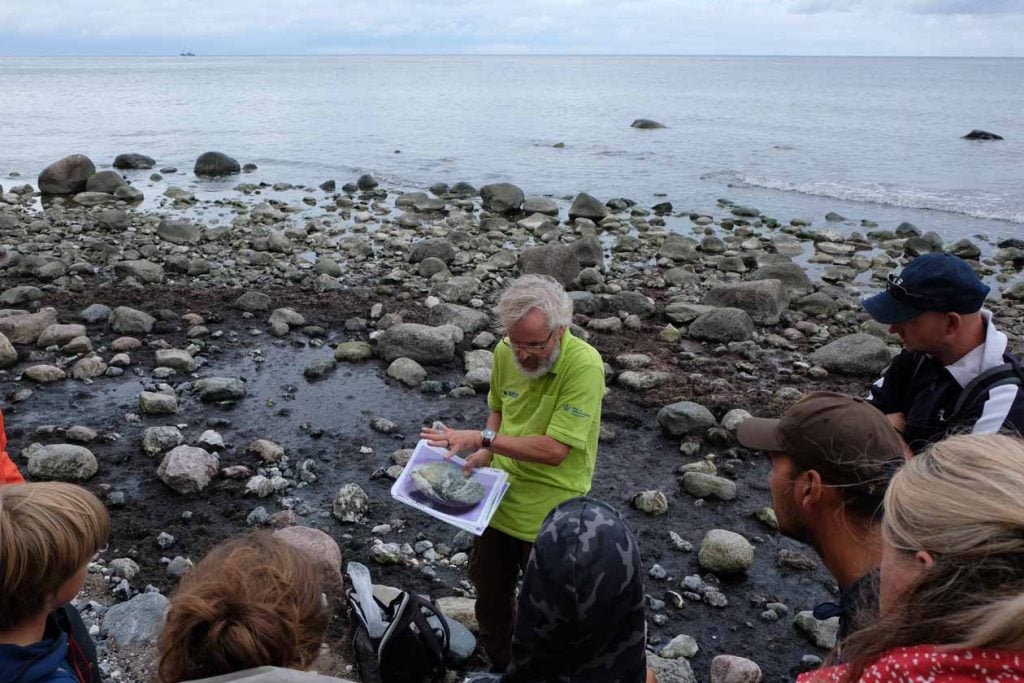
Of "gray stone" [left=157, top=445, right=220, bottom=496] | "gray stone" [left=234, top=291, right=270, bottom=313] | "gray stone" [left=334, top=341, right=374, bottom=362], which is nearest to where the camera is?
"gray stone" [left=157, top=445, right=220, bottom=496]

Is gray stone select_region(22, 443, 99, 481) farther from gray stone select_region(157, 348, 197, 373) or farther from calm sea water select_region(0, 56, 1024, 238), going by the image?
calm sea water select_region(0, 56, 1024, 238)

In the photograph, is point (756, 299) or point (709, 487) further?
point (756, 299)

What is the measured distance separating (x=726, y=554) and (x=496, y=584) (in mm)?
2214

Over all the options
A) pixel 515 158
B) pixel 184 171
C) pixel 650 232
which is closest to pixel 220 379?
pixel 650 232

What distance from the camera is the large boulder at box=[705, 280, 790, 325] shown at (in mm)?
11727

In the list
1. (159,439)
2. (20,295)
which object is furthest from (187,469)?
(20,295)

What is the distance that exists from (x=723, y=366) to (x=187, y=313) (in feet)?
23.5

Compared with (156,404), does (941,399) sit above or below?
above

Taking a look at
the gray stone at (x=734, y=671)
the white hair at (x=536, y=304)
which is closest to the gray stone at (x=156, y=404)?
the white hair at (x=536, y=304)

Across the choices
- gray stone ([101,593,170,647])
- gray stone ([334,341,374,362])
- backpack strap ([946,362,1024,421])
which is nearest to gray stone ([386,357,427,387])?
gray stone ([334,341,374,362])

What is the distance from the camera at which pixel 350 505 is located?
21.1ft

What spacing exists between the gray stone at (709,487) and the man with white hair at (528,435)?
2916mm

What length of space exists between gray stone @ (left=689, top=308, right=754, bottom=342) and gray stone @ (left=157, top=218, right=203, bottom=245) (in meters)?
10.6

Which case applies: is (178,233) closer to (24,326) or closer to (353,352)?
(24,326)
